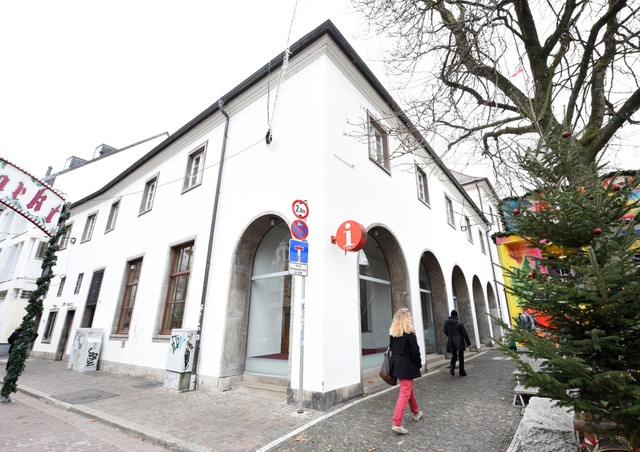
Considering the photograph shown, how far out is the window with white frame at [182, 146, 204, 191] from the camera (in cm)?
1043

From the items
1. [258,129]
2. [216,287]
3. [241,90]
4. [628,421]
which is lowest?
[628,421]

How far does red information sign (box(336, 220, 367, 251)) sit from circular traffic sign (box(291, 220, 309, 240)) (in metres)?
0.75

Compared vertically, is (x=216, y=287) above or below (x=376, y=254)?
below

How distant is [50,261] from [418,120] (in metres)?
8.90

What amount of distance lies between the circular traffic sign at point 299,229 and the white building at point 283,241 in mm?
187

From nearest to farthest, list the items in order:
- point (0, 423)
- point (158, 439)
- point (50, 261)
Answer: point (158, 439)
point (0, 423)
point (50, 261)

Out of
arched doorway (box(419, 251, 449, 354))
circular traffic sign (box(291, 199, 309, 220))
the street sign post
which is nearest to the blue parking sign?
the street sign post

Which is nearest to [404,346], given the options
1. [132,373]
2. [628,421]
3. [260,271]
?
[628,421]

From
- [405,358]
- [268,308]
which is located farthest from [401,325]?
[268,308]

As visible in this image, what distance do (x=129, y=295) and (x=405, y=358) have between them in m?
10.8

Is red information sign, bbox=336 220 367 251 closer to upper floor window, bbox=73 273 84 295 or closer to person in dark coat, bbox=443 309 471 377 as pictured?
person in dark coat, bbox=443 309 471 377

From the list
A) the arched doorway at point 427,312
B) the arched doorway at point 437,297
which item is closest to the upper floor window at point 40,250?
the arched doorway at point 427,312

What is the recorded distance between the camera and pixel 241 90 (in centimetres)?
946

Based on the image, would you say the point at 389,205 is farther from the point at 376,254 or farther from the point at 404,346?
the point at 404,346
